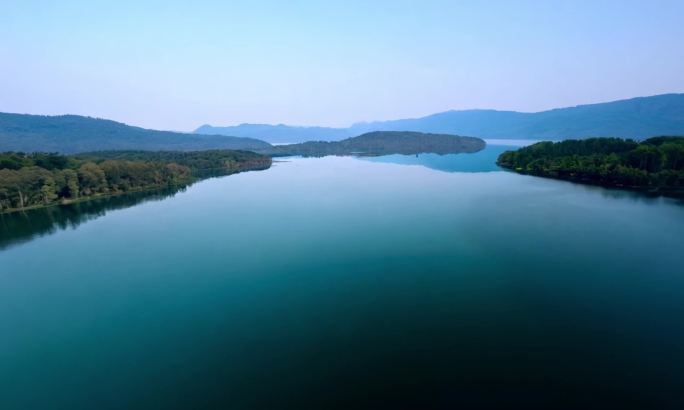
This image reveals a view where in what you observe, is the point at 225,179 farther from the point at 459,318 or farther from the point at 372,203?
the point at 459,318

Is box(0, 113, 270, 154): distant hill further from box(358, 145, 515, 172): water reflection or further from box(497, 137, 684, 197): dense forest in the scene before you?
box(497, 137, 684, 197): dense forest

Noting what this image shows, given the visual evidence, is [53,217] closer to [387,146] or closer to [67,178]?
[67,178]

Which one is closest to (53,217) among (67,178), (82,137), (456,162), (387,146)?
(67,178)

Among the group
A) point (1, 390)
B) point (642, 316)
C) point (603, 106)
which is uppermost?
point (603, 106)

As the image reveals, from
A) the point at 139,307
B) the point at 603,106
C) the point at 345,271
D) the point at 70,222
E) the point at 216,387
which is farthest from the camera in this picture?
the point at 603,106

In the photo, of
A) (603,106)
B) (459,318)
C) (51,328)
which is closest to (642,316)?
(459,318)

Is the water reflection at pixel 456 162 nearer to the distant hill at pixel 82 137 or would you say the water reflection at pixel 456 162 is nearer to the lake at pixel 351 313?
the lake at pixel 351 313

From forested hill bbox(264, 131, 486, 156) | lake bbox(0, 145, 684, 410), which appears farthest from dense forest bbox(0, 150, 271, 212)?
forested hill bbox(264, 131, 486, 156)
